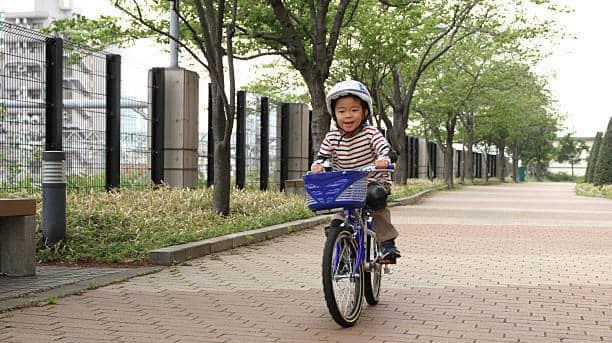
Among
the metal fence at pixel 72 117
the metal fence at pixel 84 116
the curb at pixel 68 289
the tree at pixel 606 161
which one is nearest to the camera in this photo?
the curb at pixel 68 289

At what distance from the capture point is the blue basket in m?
5.23

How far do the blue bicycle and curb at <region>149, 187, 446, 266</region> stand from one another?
3.12 meters

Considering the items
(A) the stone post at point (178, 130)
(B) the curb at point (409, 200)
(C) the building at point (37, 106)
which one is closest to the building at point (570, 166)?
(B) the curb at point (409, 200)

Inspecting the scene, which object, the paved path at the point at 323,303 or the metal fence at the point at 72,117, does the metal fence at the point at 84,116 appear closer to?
the metal fence at the point at 72,117

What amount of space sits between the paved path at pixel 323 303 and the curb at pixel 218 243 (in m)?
0.15

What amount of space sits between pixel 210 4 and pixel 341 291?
279 inches

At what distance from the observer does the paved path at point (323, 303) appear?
520cm

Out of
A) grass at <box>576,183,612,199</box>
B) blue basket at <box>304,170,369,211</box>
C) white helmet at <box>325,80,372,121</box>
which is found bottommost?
grass at <box>576,183,612,199</box>

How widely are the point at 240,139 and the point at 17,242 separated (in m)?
11.6

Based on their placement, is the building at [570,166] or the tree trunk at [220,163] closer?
the tree trunk at [220,163]

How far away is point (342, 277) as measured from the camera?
532 centimetres

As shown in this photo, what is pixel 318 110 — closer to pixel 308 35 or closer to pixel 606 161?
pixel 308 35

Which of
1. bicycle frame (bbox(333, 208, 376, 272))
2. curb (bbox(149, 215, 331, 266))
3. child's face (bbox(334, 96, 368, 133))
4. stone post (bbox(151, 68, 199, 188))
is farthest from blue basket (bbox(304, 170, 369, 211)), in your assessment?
stone post (bbox(151, 68, 199, 188))

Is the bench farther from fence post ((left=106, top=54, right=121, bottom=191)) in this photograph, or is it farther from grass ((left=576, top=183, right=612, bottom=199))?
grass ((left=576, top=183, right=612, bottom=199))
